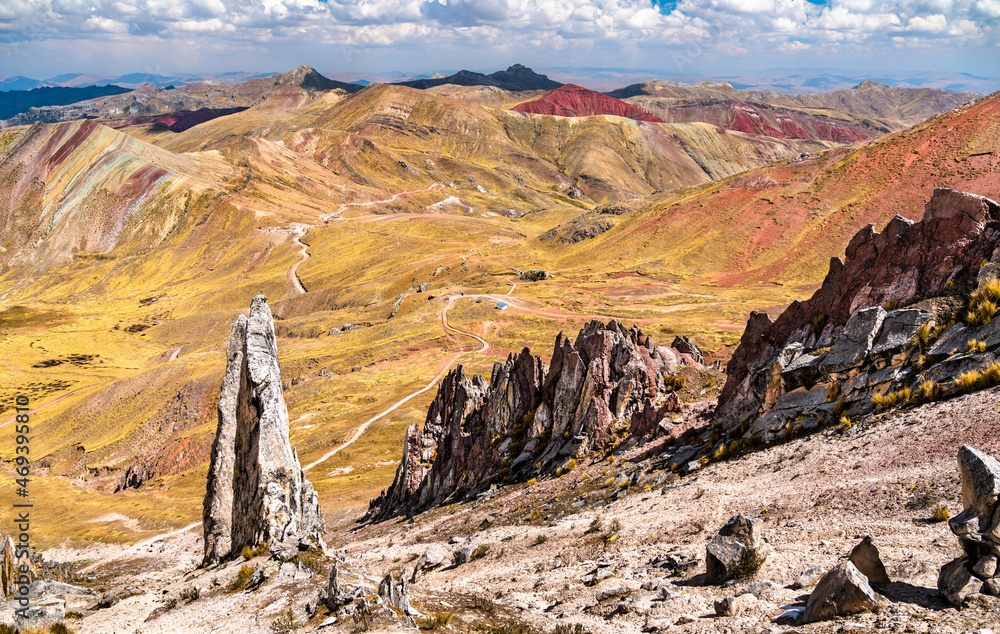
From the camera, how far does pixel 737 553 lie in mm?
11219

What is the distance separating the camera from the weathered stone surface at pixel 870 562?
365 inches

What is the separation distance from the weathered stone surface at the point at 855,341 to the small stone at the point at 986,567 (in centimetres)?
987

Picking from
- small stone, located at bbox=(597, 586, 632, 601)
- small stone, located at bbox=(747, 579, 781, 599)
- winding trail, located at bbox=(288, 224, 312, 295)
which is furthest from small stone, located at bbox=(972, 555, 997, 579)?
winding trail, located at bbox=(288, 224, 312, 295)

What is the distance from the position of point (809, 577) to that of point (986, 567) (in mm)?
2901

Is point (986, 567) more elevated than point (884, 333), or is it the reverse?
point (884, 333)

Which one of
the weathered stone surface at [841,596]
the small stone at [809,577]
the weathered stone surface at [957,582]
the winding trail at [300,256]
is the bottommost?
the winding trail at [300,256]

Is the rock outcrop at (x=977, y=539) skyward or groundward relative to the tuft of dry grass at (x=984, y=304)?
groundward

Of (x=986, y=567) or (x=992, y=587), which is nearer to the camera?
(x=992, y=587)

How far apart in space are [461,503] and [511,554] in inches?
427

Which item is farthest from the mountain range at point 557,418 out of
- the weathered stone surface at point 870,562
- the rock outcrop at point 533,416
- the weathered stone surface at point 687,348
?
the weathered stone surface at point 687,348

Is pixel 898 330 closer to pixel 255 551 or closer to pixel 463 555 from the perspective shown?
pixel 463 555

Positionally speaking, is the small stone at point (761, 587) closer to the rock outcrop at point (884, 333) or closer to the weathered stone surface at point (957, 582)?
the weathered stone surface at point (957, 582)

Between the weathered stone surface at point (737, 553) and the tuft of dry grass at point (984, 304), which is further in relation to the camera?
the tuft of dry grass at point (984, 304)

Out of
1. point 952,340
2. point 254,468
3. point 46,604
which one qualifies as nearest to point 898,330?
point 952,340
